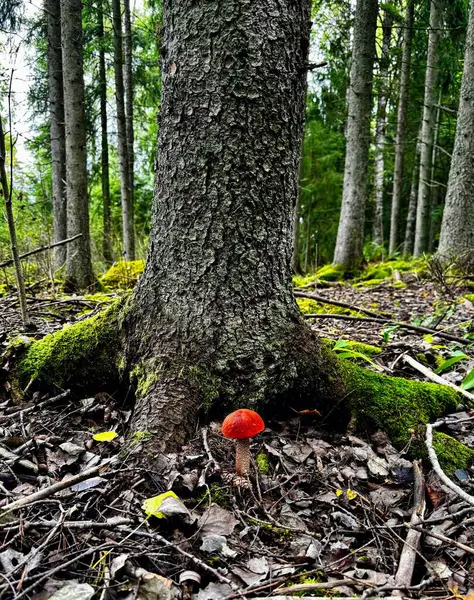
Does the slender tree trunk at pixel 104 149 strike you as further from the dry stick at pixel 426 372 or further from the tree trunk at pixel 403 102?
the dry stick at pixel 426 372

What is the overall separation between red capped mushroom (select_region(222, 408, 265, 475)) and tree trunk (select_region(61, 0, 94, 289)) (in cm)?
628

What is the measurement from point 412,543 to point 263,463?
2.47 feet

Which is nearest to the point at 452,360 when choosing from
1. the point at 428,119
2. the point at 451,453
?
the point at 451,453

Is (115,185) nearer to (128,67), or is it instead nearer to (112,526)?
(128,67)

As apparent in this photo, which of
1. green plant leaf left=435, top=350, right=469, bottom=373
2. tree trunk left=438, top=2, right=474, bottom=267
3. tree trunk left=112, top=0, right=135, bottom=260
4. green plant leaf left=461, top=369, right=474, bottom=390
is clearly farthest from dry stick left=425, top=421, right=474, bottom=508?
tree trunk left=112, top=0, right=135, bottom=260

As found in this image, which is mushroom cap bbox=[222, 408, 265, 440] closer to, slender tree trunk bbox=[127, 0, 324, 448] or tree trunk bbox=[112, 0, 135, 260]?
slender tree trunk bbox=[127, 0, 324, 448]

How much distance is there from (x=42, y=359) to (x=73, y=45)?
6845 mm

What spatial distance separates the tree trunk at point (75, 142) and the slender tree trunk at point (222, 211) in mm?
5598

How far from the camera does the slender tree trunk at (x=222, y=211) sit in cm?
215

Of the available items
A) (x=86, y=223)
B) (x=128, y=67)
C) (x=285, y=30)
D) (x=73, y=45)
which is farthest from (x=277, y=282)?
(x=128, y=67)

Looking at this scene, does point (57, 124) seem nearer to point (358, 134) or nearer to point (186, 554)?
point (358, 134)

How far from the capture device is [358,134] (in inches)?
337

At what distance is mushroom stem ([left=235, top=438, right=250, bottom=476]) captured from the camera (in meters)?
1.90

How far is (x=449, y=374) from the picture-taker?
3109 millimetres
